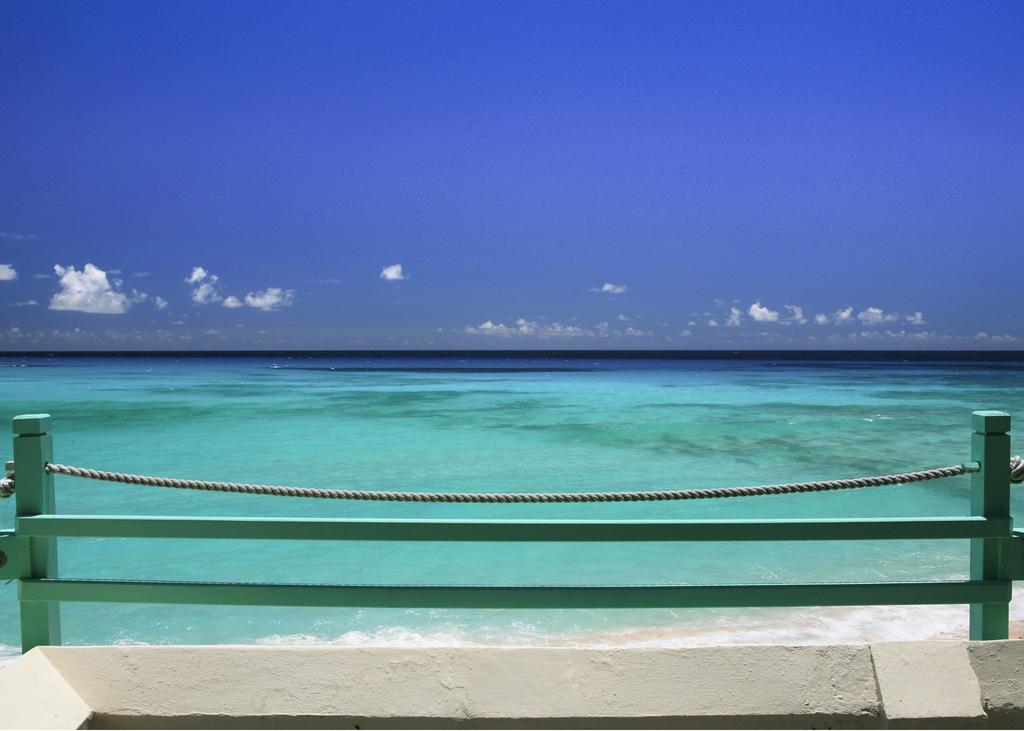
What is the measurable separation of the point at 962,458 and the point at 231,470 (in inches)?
673

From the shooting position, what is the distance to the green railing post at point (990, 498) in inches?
117

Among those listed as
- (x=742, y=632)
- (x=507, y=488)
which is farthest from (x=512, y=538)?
(x=507, y=488)

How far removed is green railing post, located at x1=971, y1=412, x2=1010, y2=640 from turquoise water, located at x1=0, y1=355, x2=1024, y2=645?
3.35 metres

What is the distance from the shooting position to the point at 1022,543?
3031 mm

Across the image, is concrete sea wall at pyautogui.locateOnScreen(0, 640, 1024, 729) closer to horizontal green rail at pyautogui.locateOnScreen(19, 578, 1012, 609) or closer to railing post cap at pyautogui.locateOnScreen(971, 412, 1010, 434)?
horizontal green rail at pyautogui.locateOnScreen(19, 578, 1012, 609)

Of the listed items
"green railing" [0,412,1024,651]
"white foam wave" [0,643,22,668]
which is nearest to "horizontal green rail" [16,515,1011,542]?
"green railing" [0,412,1024,651]

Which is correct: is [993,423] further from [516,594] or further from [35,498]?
[35,498]

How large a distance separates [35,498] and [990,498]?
3688 millimetres

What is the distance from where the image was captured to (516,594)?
2.95 meters

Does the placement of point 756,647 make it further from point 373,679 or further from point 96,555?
point 96,555

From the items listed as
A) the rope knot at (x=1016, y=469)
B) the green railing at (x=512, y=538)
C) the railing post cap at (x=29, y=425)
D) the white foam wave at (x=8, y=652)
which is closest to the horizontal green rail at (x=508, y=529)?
the green railing at (x=512, y=538)

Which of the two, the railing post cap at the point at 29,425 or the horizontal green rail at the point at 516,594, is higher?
the railing post cap at the point at 29,425

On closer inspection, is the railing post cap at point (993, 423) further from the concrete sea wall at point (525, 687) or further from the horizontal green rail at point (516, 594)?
the concrete sea wall at point (525, 687)

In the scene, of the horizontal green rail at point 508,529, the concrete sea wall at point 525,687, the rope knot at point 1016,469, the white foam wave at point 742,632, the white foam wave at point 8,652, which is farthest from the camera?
the white foam wave at point 742,632
